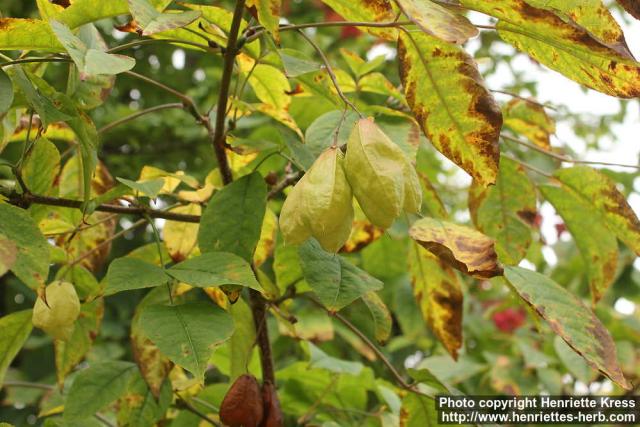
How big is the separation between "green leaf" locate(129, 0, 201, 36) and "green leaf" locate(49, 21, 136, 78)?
0.11ft

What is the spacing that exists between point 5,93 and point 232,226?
0.25 meters

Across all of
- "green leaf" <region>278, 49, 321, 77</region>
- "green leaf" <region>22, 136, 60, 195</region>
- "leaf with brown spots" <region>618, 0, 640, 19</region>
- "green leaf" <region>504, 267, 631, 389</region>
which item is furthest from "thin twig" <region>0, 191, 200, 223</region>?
"leaf with brown spots" <region>618, 0, 640, 19</region>

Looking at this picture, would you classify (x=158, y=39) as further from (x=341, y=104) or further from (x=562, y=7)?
(x=562, y=7)

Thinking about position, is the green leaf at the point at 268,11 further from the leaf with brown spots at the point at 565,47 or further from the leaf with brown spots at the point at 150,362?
the leaf with brown spots at the point at 150,362

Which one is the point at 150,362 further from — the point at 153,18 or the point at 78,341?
the point at 153,18

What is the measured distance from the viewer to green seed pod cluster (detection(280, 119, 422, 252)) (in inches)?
24.2

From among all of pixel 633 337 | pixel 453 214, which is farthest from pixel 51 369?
pixel 633 337

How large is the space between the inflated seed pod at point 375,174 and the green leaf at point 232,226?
163mm

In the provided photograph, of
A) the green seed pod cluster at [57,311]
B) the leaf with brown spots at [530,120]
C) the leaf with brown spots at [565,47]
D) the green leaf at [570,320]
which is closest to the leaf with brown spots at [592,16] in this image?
the leaf with brown spots at [565,47]

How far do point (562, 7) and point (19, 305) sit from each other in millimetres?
2262

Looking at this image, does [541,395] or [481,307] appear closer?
[541,395]

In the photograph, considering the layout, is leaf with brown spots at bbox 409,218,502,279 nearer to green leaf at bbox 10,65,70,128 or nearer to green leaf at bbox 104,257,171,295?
green leaf at bbox 104,257,171,295

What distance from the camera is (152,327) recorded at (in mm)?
658

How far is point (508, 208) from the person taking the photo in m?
1.02
